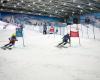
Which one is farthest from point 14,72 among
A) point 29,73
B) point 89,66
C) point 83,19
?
point 83,19

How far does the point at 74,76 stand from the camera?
21.1 feet

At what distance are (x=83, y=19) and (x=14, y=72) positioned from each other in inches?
1681

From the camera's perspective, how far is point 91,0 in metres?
34.3

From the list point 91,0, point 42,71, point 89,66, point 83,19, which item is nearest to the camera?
point 42,71

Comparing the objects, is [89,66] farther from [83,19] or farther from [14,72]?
[83,19]

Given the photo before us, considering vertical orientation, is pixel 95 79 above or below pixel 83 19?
below

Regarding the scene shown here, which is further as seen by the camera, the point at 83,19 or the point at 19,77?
the point at 83,19

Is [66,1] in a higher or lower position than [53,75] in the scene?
higher

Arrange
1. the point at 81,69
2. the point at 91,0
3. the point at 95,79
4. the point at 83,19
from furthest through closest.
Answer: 1. the point at 83,19
2. the point at 91,0
3. the point at 81,69
4. the point at 95,79

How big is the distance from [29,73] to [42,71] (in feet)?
1.88

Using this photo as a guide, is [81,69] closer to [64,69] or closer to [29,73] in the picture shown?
[64,69]

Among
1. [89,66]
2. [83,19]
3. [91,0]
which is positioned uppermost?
[91,0]

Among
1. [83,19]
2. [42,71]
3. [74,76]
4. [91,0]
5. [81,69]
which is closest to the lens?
[74,76]

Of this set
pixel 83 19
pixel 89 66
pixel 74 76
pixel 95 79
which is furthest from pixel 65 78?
pixel 83 19
